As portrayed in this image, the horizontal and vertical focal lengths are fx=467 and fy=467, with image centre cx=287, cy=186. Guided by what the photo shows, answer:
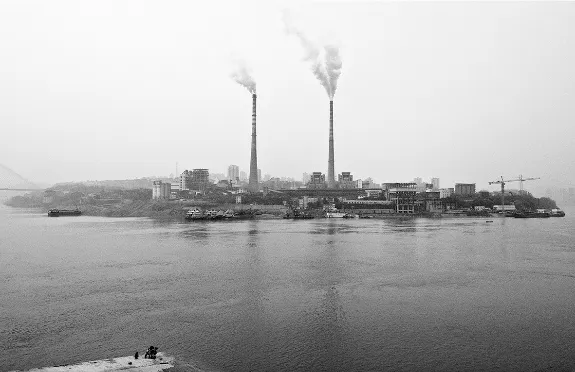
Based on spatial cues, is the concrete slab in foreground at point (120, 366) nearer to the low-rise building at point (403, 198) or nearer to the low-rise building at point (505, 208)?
the low-rise building at point (403, 198)

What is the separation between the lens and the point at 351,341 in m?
6.45

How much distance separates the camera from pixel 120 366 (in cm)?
514

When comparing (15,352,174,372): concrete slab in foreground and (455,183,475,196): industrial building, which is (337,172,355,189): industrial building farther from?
(15,352,174,372): concrete slab in foreground

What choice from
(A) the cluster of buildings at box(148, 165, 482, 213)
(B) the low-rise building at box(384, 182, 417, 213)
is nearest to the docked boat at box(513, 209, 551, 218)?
(A) the cluster of buildings at box(148, 165, 482, 213)

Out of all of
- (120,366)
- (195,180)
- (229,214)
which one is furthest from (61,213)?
(120,366)

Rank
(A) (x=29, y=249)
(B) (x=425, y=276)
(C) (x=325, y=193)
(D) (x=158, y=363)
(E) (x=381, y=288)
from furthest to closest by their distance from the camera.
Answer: (C) (x=325, y=193), (A) (x=29, y=249), (B) (x=425, y=276), (E) (x=381, y=288), (D) (x=158, y=363)

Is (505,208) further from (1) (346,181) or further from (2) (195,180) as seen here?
(2) (195,180)

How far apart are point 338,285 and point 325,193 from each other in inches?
1337

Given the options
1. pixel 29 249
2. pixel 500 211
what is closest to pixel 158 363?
pixel 29 249

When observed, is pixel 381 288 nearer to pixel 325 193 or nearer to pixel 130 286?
pixel 130 286

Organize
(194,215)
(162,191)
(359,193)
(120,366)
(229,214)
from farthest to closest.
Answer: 1. (359,193)
2. (162,191)
3. (229,214)
4. (194,215)
5. (120,366)

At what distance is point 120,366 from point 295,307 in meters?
3.54

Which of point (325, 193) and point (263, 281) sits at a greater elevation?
point (325, 193)

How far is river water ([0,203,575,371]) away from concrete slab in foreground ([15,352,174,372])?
0.31m
